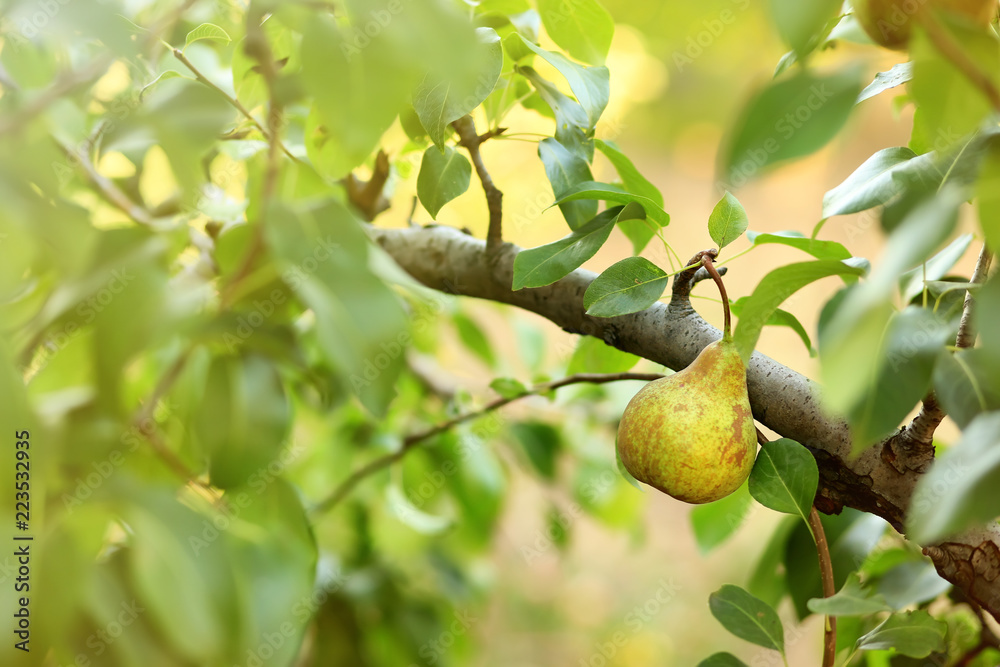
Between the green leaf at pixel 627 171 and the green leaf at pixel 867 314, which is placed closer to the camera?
the green leaf at pixel 867 314

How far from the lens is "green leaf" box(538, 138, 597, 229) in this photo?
1.30 feet

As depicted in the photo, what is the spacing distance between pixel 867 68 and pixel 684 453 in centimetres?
18

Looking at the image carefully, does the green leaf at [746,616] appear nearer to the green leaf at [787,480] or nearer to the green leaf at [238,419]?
the green leaf at [787,480]

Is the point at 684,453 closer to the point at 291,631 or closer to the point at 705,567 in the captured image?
the point at 291,631

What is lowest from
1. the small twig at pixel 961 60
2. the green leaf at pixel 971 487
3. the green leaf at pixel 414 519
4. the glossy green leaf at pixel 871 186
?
the green leaf at pixel 414 519

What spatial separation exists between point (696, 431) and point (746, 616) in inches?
5.2

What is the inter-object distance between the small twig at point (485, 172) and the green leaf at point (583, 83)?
6cm

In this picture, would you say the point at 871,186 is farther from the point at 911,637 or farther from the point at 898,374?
the point at 911,637

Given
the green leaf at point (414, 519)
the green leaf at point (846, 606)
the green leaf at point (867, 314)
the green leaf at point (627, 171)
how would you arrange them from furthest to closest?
the green leaf at point (414, 519) → the green leaf at point (627, 171) → the green leaf at point (846, 606) → the green leaf at point (867, 314)

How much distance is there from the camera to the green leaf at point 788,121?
8.2 inches

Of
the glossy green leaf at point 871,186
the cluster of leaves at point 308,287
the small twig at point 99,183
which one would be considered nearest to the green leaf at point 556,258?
the cluster of leaves at point 308,287

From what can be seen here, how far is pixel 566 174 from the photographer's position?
15.7 inches

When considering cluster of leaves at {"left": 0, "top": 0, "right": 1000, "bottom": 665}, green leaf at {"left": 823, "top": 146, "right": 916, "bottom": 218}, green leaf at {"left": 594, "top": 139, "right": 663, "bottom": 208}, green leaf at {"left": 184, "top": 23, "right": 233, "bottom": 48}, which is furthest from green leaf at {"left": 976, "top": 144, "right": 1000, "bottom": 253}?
green leaf at {"left": 184, "top": 23, "right": 233, "bottom": 48}

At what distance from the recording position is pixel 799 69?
209 millimetres
